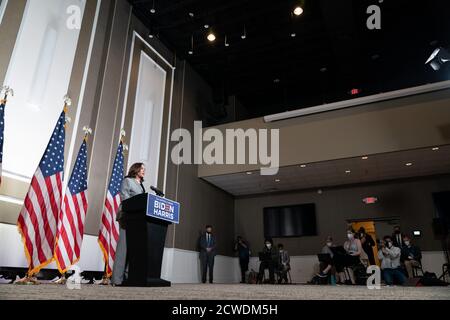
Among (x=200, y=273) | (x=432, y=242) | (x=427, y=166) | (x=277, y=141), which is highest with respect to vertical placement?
(x=277, y=141)

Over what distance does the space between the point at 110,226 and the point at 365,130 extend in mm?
5947

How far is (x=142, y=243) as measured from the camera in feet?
8.96

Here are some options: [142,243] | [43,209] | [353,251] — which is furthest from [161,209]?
[353,251]

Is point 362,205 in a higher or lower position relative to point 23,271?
higher

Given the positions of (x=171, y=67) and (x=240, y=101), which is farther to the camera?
(x=240, y=101)

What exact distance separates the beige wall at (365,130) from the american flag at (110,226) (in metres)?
3.97

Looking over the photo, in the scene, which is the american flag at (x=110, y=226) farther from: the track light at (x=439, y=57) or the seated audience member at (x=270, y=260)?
the track light at (x=439, y=57)

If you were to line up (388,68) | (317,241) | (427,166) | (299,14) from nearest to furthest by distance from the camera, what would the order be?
1. (299,14)
2. (427,166)
3. (388,68)
4. (317,241)

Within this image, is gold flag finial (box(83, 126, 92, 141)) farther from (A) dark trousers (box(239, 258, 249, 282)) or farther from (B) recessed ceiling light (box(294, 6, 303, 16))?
(A) dark trousers (box(239, 258, 249, 282))

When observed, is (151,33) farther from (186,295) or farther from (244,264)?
(244,264)

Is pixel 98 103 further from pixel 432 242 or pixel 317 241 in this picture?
pixel 432 242
